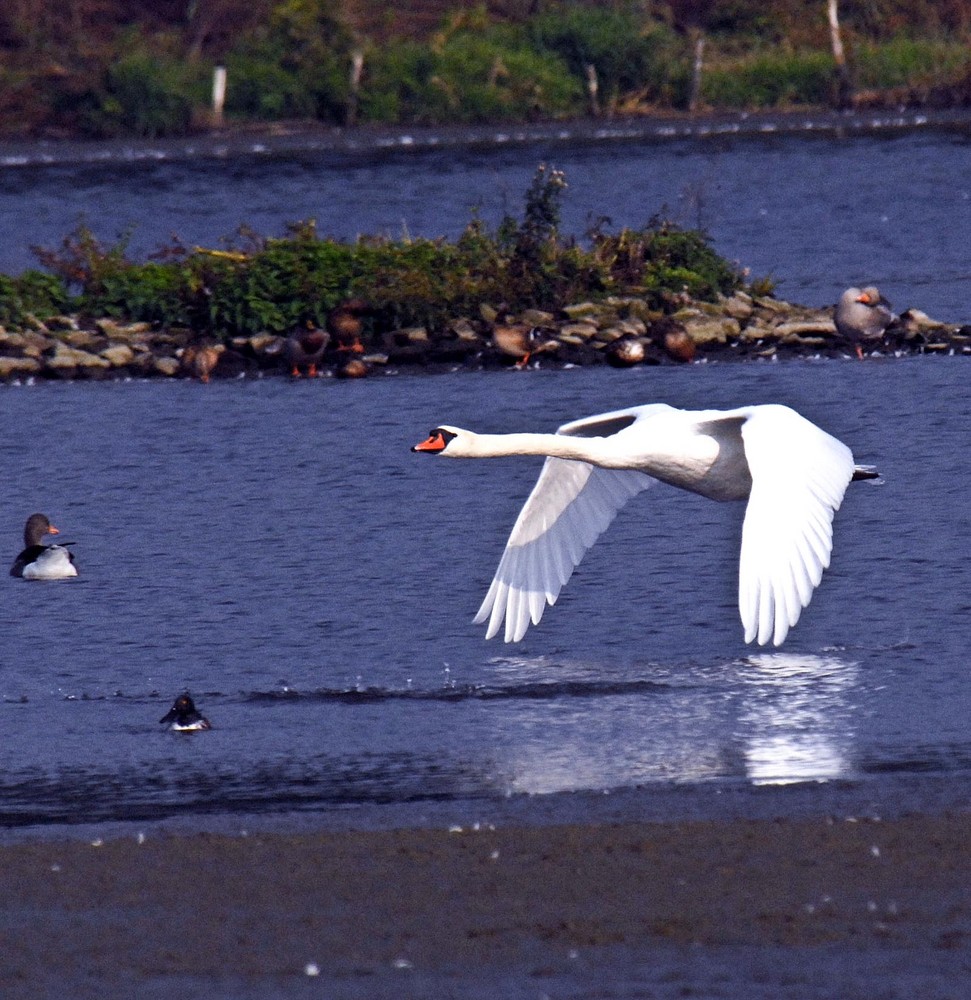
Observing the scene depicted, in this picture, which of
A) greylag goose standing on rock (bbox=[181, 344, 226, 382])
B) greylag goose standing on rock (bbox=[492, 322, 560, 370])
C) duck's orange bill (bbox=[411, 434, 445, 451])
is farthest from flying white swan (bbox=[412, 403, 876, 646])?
greylag goose standing on rock (bbox=[181, 344, 226, 382])

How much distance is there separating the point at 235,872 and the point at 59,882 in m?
0.53

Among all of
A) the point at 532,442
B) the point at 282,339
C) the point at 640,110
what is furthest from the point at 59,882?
the point at 640,110

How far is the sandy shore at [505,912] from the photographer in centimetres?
577

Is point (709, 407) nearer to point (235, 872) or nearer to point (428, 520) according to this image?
point (428, 520)

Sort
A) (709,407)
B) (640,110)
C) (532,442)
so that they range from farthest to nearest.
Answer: (640,110), (709,407), (532,442)

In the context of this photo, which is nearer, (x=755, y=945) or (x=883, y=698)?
(x=755, y=945)

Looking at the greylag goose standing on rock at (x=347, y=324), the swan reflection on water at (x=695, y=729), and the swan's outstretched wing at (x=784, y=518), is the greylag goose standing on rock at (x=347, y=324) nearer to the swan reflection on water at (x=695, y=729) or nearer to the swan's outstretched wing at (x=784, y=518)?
the swan reflection on water at (x=695, y=729)

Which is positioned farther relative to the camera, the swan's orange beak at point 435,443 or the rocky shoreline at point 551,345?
the rocky shoreline at point 551,345

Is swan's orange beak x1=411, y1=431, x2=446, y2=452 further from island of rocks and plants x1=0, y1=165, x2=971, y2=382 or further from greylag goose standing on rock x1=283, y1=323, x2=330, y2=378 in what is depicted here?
greylag goose standing on rock x1=283, y1=323, x2=330, y2=378

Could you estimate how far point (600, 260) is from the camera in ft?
63.6

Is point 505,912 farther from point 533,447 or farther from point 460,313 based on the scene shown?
point 460,313

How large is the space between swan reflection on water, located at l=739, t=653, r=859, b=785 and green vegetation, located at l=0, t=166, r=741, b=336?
32.2 ft

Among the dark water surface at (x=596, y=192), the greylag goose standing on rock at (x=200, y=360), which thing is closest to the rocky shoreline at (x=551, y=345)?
the greylag goose standing on rock at (x=200, y=360)

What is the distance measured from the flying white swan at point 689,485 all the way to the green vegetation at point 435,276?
8198mm
